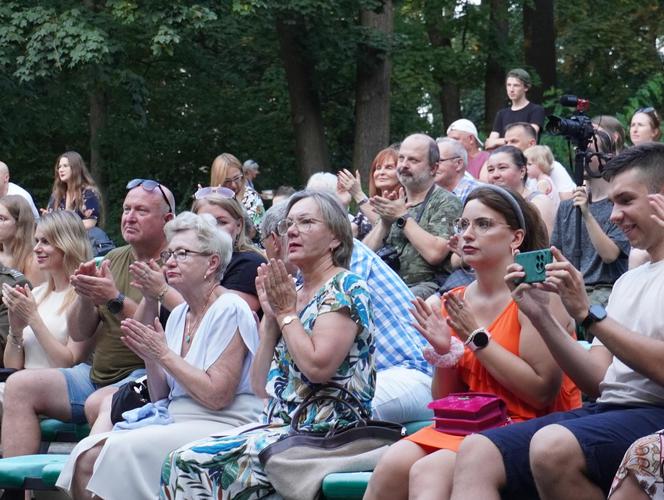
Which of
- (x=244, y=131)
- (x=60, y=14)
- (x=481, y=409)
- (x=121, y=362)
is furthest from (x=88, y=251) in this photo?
(x=244, y=131)

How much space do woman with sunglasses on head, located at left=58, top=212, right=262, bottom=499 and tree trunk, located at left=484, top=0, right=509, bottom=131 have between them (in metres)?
14.5

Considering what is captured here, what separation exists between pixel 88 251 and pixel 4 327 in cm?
89

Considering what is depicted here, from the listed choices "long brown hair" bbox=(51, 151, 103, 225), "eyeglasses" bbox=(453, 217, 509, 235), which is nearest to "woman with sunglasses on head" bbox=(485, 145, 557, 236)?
"eyeglasses" bbox=(453, 217, 509, 235)

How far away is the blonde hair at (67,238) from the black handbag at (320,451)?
8.51 ft

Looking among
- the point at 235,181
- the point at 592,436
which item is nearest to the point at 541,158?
the point at 235,181

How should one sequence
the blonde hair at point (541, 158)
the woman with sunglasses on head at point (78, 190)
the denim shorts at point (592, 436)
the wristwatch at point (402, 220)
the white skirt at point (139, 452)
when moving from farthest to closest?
the woman with sunglasses on head at point (78, 190), the blonde hair at point (541, 158), the wristwatch at point (402, 220), the white skirt at point (139, 452), the denim shorts at point (592, 436)

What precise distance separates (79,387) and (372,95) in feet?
36.4

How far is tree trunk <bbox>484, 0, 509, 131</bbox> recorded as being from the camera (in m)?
19.8

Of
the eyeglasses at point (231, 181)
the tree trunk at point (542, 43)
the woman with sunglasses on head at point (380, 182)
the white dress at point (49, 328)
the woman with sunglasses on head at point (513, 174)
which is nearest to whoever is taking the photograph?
the white dress at point (49, 328)

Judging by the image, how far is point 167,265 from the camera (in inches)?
219

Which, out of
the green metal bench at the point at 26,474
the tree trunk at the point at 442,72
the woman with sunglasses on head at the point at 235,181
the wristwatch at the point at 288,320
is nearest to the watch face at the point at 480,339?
the wristwatch at the point at 288,320

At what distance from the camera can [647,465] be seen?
12.1ft

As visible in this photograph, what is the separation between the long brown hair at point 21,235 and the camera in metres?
8.09

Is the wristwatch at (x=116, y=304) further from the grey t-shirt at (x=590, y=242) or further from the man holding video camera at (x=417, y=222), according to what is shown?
the grey t-shirt at (x=590, y=242)
